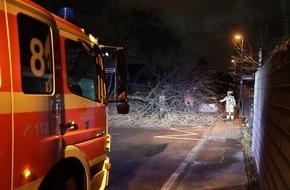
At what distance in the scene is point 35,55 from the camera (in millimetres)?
3574

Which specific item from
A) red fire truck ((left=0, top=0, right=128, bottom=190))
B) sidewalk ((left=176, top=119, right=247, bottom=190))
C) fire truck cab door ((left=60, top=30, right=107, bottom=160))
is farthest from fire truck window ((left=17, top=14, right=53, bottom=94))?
sidewalk ((left=176, top=119, right=247, bottom=190))

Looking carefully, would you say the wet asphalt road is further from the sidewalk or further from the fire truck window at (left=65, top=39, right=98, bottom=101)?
the fire truck window at (left=65, top=39, right=98, bottom=101)

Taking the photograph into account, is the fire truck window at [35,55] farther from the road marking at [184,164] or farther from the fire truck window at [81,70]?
the road marking at [184,164]

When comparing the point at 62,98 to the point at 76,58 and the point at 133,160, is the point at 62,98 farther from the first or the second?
the point at 133,160

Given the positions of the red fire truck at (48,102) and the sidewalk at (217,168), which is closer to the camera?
the red fire truck at (48,102)

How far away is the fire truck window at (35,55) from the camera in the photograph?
11.0 ft

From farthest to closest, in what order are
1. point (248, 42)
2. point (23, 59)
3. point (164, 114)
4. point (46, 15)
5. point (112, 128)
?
point (248, 42) < point (164, 114) < point (112, 128) < point (46, 15) < point (23, 59)

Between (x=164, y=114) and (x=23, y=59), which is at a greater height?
(x=23, y=59)

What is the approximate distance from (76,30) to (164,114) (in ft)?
50.9

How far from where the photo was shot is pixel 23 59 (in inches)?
132

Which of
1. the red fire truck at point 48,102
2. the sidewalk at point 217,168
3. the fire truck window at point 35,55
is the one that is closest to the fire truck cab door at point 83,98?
the red fire truck at point 48,102

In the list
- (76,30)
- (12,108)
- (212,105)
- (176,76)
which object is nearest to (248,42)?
(212,105)

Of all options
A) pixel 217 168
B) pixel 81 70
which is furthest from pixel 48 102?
pixel 217 168

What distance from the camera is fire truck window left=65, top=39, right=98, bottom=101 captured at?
4.41 m
